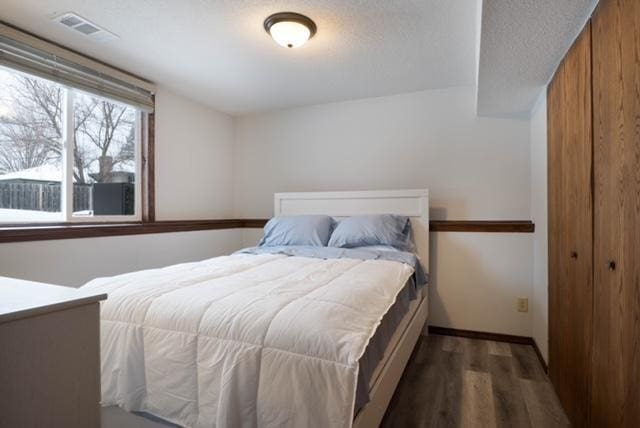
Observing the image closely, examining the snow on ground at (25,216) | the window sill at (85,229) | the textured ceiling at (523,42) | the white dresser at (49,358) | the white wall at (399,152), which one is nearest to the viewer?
the white dresser at (49,358)

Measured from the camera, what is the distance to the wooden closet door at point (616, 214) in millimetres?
1033

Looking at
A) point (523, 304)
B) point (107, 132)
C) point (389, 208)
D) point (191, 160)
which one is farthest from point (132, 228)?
point (523, 304)

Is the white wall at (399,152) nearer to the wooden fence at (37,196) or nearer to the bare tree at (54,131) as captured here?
the bare tree at (54,131)

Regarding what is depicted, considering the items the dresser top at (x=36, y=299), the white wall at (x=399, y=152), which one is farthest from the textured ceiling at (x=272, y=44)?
the dresser top at (x=36, y=299)

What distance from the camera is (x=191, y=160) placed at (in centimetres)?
331

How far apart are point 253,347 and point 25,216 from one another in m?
2.04

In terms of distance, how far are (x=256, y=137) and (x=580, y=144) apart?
10.0 ft

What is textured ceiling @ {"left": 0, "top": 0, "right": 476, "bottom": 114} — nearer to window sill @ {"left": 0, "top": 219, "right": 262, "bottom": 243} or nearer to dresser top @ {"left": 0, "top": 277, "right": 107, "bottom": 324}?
window sill @ {"left": 0, "top": 219, "right": 262, "bottom": 243}

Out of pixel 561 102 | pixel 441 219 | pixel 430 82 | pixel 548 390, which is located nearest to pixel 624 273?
pixel 561 102

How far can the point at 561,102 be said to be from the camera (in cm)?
179

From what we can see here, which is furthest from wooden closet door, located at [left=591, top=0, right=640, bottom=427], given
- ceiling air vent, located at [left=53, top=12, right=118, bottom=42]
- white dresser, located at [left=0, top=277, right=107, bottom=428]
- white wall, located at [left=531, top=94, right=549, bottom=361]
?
ceiling air vent, located at [left=53, top=12, right=118, bottom=42]

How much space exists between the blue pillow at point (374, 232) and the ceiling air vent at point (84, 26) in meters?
2.09

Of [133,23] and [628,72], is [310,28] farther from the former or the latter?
[628,72]

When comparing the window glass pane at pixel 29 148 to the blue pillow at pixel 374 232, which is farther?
the blue pillow at pixel 374 232
